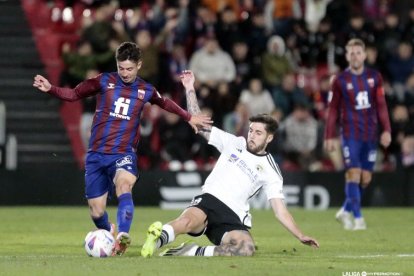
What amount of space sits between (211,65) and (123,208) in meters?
11.3

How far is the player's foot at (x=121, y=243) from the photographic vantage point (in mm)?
11852

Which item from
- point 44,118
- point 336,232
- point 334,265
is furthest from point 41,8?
point 334,265

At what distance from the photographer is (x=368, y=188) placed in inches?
893

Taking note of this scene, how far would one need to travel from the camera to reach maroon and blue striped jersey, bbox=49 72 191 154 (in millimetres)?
12945

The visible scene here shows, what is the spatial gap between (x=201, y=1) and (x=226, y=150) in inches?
518

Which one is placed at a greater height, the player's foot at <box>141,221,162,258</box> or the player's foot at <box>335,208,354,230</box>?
the player's foot at <box>141,221,162,258</box>

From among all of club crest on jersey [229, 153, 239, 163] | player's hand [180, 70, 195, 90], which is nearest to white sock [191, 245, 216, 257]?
club crest on jersey [229, 153, 239, 163]

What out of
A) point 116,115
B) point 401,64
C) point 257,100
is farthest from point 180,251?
point 401,64

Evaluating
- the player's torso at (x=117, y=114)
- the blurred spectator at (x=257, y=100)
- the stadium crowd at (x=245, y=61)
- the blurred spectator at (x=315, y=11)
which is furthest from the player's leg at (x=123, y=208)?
the blurred spectator at (x=315, y=11)

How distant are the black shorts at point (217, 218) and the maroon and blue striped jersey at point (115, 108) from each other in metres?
1.19

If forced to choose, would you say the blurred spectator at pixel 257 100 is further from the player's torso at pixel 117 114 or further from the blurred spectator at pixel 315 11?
the player's torso at pixel 117 114

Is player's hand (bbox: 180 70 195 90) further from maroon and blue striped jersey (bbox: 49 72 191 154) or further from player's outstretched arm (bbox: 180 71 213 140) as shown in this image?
maroon and blue striped jersey (bbox: 49 72 191 154)

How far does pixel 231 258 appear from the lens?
1159 cm

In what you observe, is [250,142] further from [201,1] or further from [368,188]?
[201,1]
